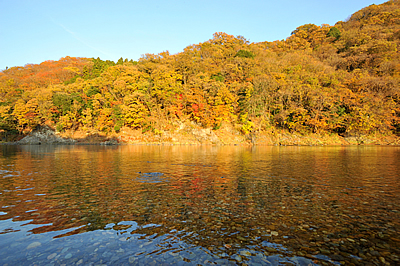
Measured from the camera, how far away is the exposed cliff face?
2356 inches

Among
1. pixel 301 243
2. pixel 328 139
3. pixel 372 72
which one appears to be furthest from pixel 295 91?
pixel 301 243

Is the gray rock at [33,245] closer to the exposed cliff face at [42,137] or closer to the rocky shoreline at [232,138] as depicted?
the rocky shoreline at [232,138]

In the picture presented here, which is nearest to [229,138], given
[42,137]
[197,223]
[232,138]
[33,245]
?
[232,138]

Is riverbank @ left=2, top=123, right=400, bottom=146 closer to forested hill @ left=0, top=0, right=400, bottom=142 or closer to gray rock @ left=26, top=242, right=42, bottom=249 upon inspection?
forested hill @ left=0, top=0, right=400, bottom=142

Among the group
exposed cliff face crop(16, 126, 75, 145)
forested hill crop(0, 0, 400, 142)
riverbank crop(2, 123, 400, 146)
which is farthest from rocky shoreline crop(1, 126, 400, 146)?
exposed cliff face crop(16, 126, 75, 145)

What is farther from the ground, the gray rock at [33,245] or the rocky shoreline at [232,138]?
the rocky shoreline at [232,138]

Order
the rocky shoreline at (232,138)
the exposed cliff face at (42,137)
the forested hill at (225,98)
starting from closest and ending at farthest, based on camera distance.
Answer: the forested hill at (225,98), the rocky shoreline at (232,138), the exposed cliff face at (42,137)

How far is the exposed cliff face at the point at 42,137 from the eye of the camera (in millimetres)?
59834

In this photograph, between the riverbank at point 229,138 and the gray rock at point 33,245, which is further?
the riverbank at point 229,138

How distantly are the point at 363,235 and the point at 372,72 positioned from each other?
78.7 meters

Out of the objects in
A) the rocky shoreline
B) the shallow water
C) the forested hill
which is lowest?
the shallow water

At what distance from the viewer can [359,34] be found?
3236 inches

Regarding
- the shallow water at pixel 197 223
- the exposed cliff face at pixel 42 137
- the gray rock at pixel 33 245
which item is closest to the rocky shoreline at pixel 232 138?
the exposed cliff face at pixel 42 137

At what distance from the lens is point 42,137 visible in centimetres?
6106
